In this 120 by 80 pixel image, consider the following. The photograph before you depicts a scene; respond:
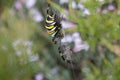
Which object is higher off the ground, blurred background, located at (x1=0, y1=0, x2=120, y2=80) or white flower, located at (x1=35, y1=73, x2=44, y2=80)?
blurred background, located at (x1=0, y1=0, x2=120, y2=80)

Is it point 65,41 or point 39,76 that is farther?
point 39,76

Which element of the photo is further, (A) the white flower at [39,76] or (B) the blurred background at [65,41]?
(A) the white flower at [39,76]

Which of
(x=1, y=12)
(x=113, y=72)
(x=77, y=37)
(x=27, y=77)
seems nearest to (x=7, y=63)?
(x=27, y=77)

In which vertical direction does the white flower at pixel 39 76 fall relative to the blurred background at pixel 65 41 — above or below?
below

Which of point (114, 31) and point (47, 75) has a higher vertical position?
point (114, 31)

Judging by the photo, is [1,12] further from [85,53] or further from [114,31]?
[114,31]

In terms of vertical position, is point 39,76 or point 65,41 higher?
point 65,41

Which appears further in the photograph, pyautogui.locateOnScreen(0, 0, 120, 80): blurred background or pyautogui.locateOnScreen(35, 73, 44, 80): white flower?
pyautogui.locateOnScreen(35, 73, 44, 80): white flower

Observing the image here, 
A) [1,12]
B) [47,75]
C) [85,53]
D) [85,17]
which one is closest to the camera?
[85,17]
